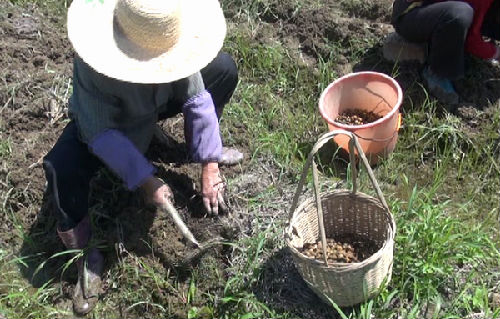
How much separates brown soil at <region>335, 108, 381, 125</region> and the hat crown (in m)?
1.29

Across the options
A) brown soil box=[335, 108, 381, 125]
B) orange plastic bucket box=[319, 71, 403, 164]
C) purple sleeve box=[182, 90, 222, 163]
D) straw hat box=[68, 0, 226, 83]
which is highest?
straw hat box=[68, 0, 226, 83]

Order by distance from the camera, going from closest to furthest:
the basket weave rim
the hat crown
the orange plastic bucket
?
the hat crown → the basket weave rim → the orange plastic bucket

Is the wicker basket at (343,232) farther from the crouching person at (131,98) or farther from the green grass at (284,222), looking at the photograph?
the crouching person at (131,98)

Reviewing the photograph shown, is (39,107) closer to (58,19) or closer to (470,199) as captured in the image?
(58,19)

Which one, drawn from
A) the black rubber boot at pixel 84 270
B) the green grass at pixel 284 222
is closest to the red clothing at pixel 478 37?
the green grass at pixel 284 222

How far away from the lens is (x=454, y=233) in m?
2.79

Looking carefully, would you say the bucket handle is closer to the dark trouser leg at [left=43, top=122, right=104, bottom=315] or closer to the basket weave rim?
the basket weave rim

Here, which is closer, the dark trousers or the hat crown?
the hat crown

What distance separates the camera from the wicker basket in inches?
92.2

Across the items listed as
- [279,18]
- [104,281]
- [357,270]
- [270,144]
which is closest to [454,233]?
[357,270]

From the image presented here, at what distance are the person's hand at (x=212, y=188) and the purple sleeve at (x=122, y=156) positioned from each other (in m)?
0.30

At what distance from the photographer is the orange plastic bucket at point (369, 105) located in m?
3.10

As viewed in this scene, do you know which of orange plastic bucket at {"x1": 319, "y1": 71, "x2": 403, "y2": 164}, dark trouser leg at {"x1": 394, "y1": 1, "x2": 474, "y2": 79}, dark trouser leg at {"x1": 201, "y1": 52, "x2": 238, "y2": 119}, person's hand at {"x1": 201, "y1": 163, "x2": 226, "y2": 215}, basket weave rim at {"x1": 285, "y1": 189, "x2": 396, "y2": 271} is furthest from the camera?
dark trouser leg at {"x1": 394, "y1": 1, "x2": 474, "y2": 79}

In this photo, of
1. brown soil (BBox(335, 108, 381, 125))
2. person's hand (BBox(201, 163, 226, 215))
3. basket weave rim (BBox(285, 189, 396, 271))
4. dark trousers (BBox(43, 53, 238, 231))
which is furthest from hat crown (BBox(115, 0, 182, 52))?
brown soil (BBox(335, 108, 381, 125))
